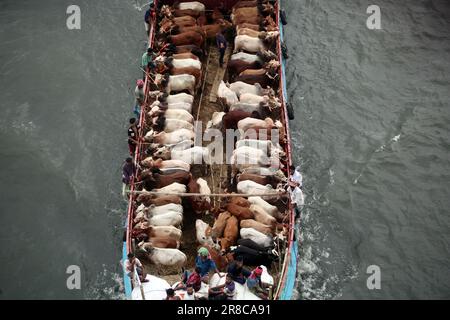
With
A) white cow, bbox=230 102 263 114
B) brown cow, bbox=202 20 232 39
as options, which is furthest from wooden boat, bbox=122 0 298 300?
brown cow, bbox=202 20 232 39

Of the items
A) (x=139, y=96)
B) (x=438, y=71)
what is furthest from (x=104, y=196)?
(x=438, y=71)

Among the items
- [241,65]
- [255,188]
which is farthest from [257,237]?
[241,65]

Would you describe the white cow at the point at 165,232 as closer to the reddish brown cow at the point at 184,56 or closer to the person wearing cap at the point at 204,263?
the person wearing cap at the point at 204,263

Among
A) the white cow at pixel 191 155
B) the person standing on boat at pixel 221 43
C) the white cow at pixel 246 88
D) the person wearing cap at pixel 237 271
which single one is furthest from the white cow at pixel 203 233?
the person standing on boat at pixel 221 43

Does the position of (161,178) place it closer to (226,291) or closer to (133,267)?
(133,267)

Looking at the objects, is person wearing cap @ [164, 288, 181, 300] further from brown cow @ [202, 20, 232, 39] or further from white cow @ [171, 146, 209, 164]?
brown cow @ [202, 20, 232, 39]
